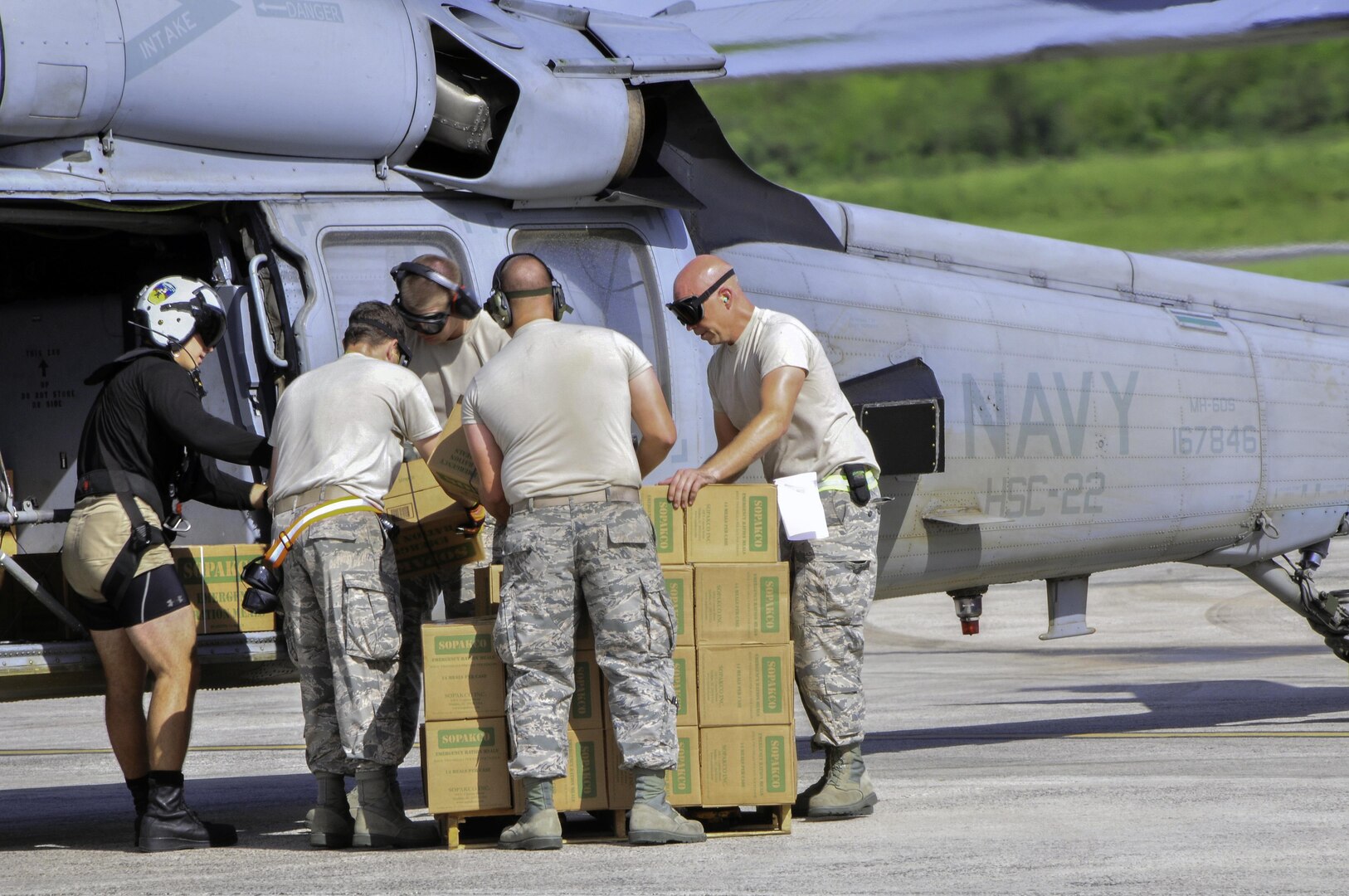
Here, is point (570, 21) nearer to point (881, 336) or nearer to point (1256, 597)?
point (881, 336)

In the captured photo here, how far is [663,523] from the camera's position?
5.57 metres

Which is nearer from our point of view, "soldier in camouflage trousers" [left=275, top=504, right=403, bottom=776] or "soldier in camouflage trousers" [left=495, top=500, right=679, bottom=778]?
"soldier in camouflage trousers" [left=495, top=500, right=679, bottom=778]

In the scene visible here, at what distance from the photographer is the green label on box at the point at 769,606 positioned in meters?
5.55

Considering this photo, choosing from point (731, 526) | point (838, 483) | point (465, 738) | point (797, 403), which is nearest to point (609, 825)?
point (465, 738)

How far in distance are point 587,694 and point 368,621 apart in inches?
30.9

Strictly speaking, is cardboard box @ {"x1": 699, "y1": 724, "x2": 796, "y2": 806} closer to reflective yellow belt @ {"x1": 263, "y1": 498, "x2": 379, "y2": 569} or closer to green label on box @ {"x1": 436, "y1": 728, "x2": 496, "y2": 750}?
green label on box @ {"x1": 436, "y1": 728, "x2": 496, "y2": 750}

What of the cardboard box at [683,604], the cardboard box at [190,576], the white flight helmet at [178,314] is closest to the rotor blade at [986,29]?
the cardboard box at [683,604]

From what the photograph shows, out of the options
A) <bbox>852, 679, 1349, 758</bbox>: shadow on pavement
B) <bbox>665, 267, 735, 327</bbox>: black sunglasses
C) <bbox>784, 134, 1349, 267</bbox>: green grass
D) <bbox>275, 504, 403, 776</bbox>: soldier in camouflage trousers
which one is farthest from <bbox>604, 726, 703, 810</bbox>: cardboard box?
<bbox>784, 134, 1349, 267</bbox>: green grass

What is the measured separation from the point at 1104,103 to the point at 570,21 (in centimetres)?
3047

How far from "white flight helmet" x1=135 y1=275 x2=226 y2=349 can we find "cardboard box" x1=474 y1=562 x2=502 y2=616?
1307mm

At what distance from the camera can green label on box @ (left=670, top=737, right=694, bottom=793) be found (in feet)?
18.0

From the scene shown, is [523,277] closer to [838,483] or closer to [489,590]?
[489,590]

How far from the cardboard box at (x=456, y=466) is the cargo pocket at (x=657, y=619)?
0.74m

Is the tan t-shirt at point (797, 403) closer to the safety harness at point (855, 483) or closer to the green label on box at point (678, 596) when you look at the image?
the safety harness at point (855, 483)
